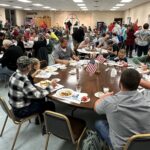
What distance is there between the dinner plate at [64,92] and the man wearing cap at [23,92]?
137 millimetres

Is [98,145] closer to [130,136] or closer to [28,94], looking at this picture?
[130,136]

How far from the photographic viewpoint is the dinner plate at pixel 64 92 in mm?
2256

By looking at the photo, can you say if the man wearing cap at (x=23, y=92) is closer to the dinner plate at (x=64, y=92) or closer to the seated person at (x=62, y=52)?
the dinner plate at (x=64, y=92)

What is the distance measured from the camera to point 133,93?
5.05 feet

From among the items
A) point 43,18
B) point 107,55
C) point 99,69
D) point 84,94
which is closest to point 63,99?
point 84,94

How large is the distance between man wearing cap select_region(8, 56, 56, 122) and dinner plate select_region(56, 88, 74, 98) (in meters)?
0.14

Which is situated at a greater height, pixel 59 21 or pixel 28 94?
pixel 59 21

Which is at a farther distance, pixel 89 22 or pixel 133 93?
pixel 89 22

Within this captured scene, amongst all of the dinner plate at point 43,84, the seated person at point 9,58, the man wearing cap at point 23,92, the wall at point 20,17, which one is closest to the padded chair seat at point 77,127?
the man wearing cap at point 23,92

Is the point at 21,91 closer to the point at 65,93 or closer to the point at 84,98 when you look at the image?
the point at 65,93

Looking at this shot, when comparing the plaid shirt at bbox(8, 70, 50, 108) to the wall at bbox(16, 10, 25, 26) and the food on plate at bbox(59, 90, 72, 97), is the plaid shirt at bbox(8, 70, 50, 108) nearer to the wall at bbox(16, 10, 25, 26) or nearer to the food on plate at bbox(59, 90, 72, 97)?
the food on plate at bbox(59, 90, 72, 97)

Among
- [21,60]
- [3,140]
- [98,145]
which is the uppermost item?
[21,60]

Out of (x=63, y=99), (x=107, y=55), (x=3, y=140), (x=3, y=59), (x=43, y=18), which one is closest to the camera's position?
(x=63, y=99)

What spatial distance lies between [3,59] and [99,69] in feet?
7.34
